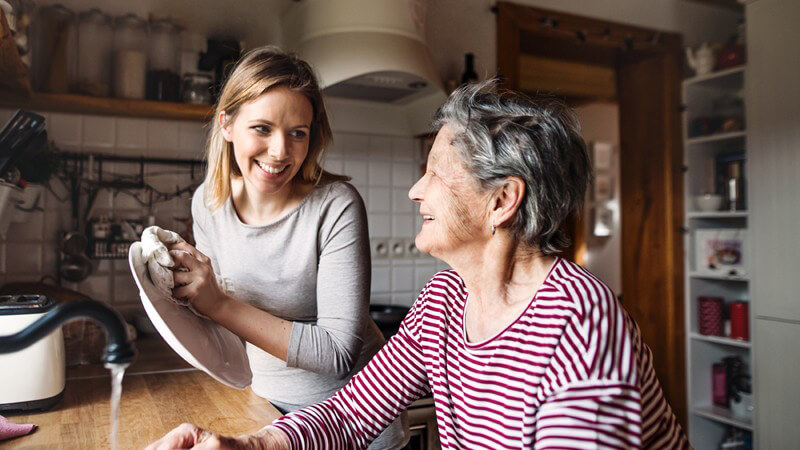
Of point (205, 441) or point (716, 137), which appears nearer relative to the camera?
point (205, 441)

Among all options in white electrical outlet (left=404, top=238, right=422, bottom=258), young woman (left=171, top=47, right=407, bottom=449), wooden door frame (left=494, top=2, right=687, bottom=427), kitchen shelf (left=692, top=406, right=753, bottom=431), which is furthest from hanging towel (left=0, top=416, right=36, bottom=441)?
kitchen shelf (left=692, top=406, right=753, bottom=431)

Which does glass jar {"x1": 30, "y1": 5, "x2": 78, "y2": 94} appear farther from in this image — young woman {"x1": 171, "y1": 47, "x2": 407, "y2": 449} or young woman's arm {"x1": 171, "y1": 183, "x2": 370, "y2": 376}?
young woman's arm {"x1": 171, "y1": 183, "x2": 370, "y2": 376}

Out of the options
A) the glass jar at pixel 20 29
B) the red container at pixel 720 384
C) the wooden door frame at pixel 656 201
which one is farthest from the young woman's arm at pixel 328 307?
the red container at pixel 720 384

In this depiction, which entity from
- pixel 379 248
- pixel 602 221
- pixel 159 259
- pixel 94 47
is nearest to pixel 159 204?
pixel 94 47

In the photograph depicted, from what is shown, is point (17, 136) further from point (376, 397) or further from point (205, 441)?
point (376, 397)

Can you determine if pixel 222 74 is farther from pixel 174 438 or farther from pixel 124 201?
pixel 174 438

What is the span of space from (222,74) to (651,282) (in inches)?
102

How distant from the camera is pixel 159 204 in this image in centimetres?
243

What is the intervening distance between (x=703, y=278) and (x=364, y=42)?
233 cm

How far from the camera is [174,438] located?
969mm

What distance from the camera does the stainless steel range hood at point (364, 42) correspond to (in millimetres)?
2238

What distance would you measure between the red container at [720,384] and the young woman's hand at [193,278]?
3.05 m

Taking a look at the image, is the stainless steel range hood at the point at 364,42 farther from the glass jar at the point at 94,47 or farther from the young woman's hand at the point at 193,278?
the young woman's hand at the point at 193,278

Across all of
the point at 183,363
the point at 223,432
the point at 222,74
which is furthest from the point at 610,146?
the point at 223,432
